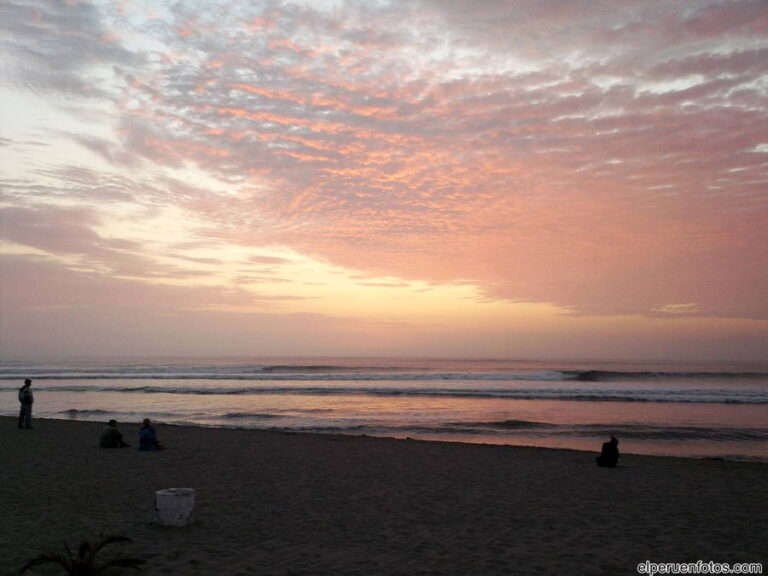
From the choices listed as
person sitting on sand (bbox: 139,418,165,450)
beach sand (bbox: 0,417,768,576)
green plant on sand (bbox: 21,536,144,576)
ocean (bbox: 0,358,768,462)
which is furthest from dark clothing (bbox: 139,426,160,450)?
green plant on sand (bbox: 21,536,144,576)

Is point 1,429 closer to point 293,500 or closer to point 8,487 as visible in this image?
point 8,487

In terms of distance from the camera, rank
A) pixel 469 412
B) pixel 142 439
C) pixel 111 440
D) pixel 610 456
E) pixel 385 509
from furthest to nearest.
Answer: pixel 469 412, pixel 111 440, pixel 142 439, pixel 610 456, pixel 385 509

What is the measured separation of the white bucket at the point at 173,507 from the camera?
7773mm

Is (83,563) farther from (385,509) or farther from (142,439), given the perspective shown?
(142,439)

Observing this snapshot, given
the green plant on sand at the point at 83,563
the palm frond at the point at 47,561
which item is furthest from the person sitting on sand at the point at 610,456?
the palm frond at the point at 47,561

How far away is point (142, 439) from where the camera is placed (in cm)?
1488

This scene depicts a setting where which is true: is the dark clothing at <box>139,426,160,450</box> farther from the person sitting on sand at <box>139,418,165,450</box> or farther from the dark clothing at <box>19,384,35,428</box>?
the dark clothing at <box>19,384,35,428</box>

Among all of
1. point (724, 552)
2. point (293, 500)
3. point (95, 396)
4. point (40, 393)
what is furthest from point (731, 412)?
point (40, 393)

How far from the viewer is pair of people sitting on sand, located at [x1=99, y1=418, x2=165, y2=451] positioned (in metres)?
14.9

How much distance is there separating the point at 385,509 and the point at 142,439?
28.4 ft

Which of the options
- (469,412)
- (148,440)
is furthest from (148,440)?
(469,412)

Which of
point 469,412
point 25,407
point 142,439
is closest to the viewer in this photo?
point 142,439

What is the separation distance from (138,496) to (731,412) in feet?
94.5

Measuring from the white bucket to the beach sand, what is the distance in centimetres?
17
